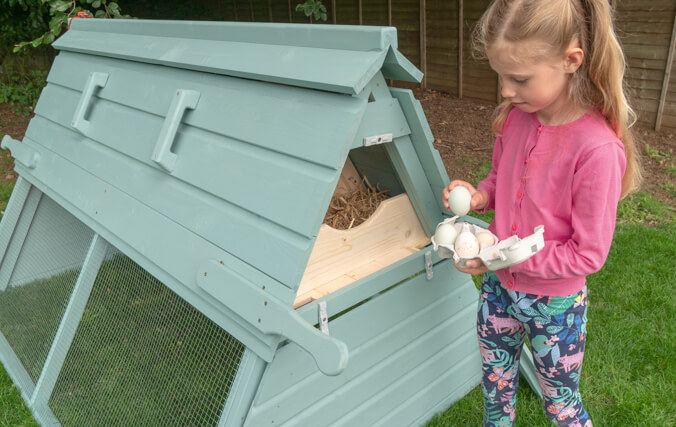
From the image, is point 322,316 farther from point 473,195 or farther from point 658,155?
point 658,155

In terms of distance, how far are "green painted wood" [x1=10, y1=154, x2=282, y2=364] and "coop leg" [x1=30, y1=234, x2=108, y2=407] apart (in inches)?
4.0

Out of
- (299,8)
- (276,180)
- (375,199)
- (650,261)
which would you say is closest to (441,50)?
(299,8)

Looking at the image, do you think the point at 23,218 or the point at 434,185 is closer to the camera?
the point at 434,185

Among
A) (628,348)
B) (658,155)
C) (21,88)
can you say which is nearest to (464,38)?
(658,155)

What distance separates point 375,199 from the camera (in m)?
2.47

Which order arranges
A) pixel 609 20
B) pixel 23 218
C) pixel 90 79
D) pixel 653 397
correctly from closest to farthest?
pixel 609 20, pixel 653 397, pixel 90 79, pixel 23 218

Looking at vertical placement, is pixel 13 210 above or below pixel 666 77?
below

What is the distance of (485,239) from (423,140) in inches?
14.8

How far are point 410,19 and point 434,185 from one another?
5.65m

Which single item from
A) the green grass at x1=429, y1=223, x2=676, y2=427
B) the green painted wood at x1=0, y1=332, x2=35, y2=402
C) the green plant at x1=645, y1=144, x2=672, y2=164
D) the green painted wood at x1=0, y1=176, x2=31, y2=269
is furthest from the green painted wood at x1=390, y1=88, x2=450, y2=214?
the green plant at x1=645, y1=144, x2=672, y2=164

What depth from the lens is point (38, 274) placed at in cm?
298

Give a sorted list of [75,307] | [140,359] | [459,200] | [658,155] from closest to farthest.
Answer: [459,200], [140,359], [75,307], [658,155]

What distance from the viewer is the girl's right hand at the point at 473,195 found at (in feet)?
5.69

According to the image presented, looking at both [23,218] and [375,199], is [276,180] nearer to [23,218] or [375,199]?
[375,199]
